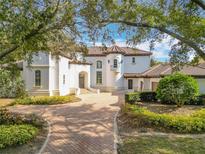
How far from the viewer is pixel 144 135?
1409cm

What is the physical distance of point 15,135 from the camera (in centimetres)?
1216

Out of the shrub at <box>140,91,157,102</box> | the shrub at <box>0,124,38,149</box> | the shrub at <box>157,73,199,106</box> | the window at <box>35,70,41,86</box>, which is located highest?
the window at <box>35,70,41,86</box>

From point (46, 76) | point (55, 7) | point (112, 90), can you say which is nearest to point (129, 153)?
point (55, 7)

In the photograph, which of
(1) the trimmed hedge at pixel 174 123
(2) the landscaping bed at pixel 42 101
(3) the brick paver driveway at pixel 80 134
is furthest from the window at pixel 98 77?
(1) the trimmed hedge at pixel 174 123

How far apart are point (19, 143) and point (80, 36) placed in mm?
6170

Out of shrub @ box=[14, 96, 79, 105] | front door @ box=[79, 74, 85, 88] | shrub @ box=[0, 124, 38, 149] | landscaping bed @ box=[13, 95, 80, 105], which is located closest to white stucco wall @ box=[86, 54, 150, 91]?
front door @ box=[79, 74, 85, 88]

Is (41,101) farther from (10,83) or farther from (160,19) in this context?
(160,19)

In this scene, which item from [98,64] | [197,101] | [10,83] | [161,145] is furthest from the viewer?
[98,64]

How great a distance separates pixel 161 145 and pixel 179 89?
11.0 meters

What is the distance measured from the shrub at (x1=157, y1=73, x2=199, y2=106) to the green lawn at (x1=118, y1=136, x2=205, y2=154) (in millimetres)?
9388

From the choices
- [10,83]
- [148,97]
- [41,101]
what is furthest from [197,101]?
[10,83]

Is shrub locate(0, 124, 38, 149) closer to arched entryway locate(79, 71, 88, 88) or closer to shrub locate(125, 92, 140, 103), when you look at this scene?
shrub locate(125, 92, 140, 103)

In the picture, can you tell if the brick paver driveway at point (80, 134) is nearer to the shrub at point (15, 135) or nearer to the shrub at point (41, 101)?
the shrub at point (15, 135)

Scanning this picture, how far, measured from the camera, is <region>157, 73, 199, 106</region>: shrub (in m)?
22.4
